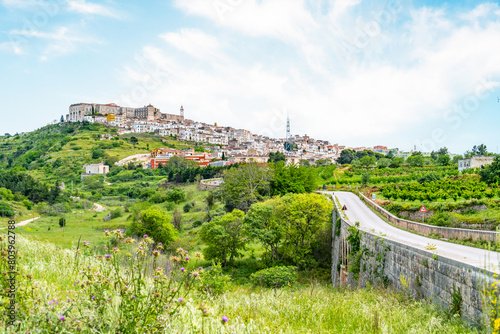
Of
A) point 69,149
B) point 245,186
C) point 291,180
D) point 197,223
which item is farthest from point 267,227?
point 69,149

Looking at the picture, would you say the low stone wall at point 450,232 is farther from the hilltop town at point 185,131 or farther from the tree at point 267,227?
the hilltop town at point 185,131

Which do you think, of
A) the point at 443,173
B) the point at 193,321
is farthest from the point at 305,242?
the point at 443,173

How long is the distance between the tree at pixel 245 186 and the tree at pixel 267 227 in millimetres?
11983

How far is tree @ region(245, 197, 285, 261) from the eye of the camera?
90.1 ft

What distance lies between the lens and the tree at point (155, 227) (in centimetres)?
3394

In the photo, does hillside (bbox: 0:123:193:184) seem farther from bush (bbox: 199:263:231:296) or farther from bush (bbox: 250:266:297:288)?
bush (bbox: 199:263:231:296)

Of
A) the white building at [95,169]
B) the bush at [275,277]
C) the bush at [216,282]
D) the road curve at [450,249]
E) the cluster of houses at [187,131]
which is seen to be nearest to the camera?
the road curve at [450,249]

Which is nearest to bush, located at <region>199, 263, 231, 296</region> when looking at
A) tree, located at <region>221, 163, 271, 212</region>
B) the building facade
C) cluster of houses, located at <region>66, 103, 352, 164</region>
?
tree, located at <region>221, 163, 271, 212</region>

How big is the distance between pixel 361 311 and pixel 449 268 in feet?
5.64

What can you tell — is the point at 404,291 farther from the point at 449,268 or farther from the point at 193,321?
the point at 193,321

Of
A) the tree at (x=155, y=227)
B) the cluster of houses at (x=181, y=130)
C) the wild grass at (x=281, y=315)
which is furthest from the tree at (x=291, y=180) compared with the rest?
the cluster of houses at (x=181, y=130)

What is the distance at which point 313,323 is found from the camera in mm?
4652

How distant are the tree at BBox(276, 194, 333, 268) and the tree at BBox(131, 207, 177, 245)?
13.0m

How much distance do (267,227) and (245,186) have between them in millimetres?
14663
